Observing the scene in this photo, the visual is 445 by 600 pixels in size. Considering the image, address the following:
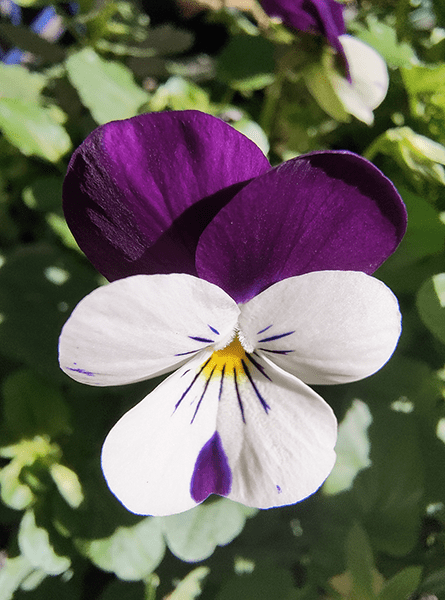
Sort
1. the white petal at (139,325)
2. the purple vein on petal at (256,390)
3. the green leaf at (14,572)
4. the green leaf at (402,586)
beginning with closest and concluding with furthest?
the white petal at (139,325) < the purple vein on petal at (256,390) < the green leaf at (402,586) < the green leaf at (14,572)

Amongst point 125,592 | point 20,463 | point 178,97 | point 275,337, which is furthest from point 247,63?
point 125,592

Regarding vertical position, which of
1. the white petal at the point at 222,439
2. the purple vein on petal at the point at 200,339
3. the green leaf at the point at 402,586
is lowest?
the green leaf at the point at 402,586

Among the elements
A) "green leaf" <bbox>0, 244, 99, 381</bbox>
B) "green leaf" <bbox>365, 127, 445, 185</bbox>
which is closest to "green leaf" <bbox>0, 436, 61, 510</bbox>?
"green leaf" <bbox>0, 244, 99, 381</bbox>

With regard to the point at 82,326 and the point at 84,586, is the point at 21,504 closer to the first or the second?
the point at 84,586

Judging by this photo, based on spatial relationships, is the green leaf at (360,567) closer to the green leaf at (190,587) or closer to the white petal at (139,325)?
the green leaf at (190,587)

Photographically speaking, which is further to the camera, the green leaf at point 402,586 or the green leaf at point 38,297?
the green leaf at point 38,297

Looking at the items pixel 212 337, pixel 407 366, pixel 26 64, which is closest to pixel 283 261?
pixel 212 337

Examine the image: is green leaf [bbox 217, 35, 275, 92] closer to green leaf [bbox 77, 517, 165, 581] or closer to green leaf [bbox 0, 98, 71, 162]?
green leaf [bbox 0, 98, 71, 162]

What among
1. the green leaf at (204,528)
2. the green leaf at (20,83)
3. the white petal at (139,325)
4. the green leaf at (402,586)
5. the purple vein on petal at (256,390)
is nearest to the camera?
the white petal at (139,325)

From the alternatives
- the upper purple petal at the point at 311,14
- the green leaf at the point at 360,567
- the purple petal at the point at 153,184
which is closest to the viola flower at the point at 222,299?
the purple petal at the point at 153,184
